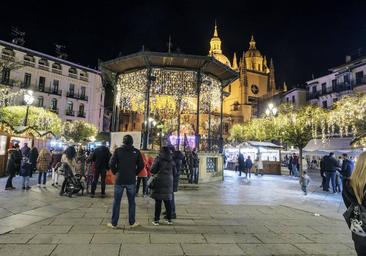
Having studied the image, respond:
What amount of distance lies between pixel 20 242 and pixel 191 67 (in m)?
12.7

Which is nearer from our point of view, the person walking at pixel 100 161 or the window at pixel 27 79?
the person walking at pixel 100 161

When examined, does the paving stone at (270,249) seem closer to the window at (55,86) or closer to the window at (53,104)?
the window at (53,104)

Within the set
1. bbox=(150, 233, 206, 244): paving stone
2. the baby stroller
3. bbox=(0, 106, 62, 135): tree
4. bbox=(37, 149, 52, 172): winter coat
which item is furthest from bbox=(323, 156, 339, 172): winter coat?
bbox=(0, 106, 62, 135): tree

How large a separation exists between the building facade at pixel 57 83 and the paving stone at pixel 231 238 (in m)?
39.9

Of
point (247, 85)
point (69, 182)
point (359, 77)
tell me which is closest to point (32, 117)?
point (69, 182)

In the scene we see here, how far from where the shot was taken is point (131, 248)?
15.7 ft

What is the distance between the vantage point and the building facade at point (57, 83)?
41.3 m

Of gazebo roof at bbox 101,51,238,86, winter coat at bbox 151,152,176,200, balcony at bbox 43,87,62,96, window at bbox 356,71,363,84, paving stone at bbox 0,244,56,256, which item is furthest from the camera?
balcony at bbox 43,87,62,96

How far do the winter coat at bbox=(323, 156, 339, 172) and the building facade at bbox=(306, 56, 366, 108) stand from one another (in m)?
27.2

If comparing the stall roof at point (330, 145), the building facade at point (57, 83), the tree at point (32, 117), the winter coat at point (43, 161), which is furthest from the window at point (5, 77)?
the stall roof at point (330, 145)

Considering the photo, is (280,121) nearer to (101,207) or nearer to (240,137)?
(240,137)

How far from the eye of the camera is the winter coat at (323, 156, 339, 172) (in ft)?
46.7

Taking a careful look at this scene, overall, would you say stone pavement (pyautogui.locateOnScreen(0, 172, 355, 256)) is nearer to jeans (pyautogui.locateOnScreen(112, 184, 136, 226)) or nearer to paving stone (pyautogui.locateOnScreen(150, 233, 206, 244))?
paving stone (pyautogui.locateOnScreen(150, 233, 206, 244))

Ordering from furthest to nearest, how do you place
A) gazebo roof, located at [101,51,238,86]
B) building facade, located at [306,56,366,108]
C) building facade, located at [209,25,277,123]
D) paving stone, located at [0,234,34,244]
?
building facade, located at [209,25,277,123] < building facade, located at [306,56,366,108] < gazebo roof, located at [101,51,238,86] < paving stone, located at [0,234,34,244]
